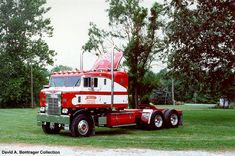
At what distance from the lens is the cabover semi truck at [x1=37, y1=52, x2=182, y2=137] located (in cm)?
2202

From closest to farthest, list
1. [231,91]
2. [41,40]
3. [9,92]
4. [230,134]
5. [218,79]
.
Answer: [230,134], [218,79], [231,91], [9,92], [41,40]

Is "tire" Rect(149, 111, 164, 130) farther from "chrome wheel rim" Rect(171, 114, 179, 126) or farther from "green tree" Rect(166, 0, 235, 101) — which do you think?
"green tree" Rect(166, 0, 235, 101)

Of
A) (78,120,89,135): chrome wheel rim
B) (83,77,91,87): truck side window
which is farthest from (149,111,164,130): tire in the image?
(83,77,91,87): truck side window

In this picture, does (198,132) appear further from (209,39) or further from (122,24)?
(122,24)

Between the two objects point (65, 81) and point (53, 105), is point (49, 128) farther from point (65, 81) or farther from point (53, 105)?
point (65, 81)

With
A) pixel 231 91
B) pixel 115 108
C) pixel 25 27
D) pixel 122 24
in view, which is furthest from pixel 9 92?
pixel 115 108

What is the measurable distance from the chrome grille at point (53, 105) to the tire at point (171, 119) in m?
6.59

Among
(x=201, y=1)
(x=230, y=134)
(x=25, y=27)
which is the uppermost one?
(x=25, y=27)

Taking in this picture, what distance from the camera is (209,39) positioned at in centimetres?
3116

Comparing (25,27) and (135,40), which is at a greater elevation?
(25,27)

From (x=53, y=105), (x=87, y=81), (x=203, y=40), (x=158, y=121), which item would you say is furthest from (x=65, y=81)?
(x=203, y=40)

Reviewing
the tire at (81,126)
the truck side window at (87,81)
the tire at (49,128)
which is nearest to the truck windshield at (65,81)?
the truck side window at (87,81)

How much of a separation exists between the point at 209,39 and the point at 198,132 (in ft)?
31.3

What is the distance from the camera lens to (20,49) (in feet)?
235
